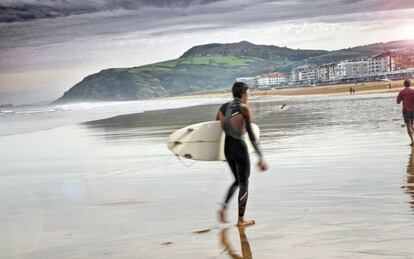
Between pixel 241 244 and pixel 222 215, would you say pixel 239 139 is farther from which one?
pixel 241 244

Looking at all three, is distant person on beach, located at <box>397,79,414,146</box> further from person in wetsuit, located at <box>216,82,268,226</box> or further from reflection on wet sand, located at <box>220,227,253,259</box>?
reflection on wet sand, located at <box>220,227,253,259</box>

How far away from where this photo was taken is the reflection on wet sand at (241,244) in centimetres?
636

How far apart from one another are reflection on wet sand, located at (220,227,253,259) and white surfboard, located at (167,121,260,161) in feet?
5.05

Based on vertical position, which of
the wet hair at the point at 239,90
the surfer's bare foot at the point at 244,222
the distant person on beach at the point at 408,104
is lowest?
the surfer's bare foot at the point at 244,222

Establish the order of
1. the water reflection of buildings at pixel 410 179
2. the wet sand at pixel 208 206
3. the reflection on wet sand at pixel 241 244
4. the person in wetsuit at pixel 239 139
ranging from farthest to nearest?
the water reflection of buildings at pixel 410 179 < the person in wetsuit at pixel 239 139 < the wet sand at pixel 208 206 < the reflection on wet sand at pixel 241 244

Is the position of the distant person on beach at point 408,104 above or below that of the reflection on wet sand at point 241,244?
above

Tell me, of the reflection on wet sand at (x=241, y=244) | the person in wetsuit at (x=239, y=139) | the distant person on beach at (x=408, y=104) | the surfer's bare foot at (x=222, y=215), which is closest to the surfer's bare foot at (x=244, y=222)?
the person in wetsuit at (x=239, y=139)

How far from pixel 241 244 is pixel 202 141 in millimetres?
2540

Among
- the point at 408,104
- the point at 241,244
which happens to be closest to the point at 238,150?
the point at 241,244

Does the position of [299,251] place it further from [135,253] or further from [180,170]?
[180,170]

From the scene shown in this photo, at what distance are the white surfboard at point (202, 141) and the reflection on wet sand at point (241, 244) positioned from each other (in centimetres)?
154

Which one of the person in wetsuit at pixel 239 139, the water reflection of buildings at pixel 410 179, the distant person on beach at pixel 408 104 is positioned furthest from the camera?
the distant person on beach at pixel 408 104

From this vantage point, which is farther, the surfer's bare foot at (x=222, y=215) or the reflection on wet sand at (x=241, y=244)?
the surfer's bare foot at (x=222, y=215)

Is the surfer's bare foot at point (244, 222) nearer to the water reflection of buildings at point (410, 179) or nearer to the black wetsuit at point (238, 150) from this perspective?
the black wetsuit at point (238, 150)
